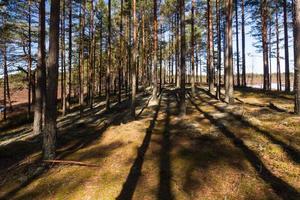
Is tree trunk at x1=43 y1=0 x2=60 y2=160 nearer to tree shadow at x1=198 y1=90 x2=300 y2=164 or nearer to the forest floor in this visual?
the forest floor

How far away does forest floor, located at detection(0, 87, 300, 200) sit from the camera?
29.1 feet

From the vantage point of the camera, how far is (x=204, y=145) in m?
12.6

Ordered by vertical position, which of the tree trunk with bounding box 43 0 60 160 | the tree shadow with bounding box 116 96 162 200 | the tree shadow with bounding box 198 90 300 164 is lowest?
the tree shadow with bounding box 116 96 162 200

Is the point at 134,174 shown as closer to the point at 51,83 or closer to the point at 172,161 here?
the point at 172,161

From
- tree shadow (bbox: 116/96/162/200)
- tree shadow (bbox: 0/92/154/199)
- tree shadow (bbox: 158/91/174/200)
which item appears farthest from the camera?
tree shadow (bbox: 0/92/154/199)

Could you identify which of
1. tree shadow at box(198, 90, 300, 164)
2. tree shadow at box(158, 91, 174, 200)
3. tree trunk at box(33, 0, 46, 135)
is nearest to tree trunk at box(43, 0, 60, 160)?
tree shadow at box(158, 91, 174, 200)

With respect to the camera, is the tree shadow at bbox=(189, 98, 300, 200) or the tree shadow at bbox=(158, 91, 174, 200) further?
the tree shadow at bbox=(158, 91, 174, 200)

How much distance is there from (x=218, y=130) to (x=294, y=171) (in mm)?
5279

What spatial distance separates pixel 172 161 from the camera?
11.1 m

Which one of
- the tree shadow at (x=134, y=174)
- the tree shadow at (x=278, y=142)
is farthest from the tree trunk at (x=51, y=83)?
the tree shadow at (x=278, y=142)

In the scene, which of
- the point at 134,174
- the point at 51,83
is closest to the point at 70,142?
the point at 51,83

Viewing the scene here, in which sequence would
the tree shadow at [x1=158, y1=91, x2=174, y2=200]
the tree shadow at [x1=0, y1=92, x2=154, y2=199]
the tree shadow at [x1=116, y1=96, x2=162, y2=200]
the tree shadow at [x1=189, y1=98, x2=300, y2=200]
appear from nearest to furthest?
the tree shadow at [x1=189, y1=98, x2=300, y2=200], the tree shadow at [x1=158, y1=91, x2=174, y2=200], the tree shadow at [x1=116, y1=96, x2=162, y2=200], the tree shadow at [x1=0, y1=92, x2=154, y2=199]

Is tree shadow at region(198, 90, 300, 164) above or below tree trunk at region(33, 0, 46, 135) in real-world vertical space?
below

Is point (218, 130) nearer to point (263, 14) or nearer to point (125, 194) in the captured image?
point (125, 194)
